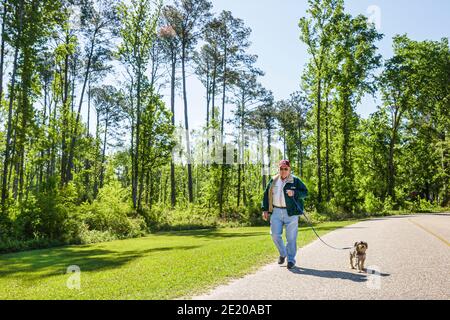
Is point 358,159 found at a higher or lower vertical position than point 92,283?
higher

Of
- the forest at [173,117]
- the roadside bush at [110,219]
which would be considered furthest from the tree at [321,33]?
the roadside bush at [110,219]

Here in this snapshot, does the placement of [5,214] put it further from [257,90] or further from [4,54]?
[257,90]

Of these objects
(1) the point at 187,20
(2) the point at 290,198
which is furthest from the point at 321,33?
(2) the point at 290,198

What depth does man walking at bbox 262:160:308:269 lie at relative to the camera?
339 inches

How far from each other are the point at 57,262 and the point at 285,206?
27.5ft

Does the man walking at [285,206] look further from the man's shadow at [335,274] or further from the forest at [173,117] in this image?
the forest at [173,117]

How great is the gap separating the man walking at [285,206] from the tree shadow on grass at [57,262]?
16.7ft

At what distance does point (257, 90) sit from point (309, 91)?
8208mm

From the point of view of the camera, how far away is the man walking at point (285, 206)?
8617 mm

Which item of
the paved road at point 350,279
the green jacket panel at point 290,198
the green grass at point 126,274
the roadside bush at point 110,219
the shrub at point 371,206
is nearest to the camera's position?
the paved road at point 350,279

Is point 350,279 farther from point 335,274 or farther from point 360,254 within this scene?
point 360,254
